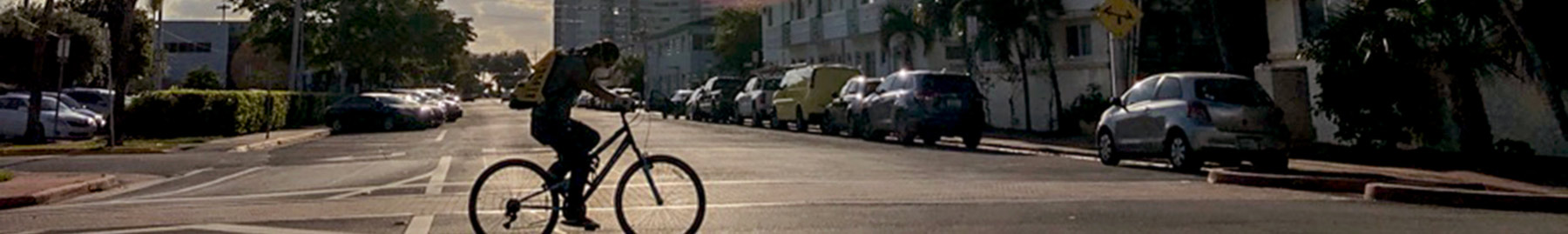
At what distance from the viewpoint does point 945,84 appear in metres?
22.0

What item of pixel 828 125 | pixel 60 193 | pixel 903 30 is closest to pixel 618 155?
pixel 60 193

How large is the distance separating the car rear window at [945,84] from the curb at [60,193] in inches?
491

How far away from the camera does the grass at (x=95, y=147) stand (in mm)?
21594

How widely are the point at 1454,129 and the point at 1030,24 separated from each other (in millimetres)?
13194

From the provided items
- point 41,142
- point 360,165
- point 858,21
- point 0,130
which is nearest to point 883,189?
point 360,165

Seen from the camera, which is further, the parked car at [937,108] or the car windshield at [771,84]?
the car windshield at [771,84]

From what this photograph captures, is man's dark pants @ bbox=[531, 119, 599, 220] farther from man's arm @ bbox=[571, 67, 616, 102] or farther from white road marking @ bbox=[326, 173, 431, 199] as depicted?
white road marking @ bbox=[326, 173, 431, 199]

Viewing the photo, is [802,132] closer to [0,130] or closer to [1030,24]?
[1030,24]

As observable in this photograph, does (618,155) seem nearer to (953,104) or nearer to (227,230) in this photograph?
(227,230)

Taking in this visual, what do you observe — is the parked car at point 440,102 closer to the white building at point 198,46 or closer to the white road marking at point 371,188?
the white road marking at point 371,188

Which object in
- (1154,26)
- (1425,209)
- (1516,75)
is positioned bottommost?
(1425,209)

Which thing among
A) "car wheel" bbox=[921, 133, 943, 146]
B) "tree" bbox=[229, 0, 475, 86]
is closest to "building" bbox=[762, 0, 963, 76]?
"car wheel" bbox=[921, 133, 943, 146]

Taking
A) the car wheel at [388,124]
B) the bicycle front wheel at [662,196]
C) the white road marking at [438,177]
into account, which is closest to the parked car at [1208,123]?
the white road marking at [438,177]

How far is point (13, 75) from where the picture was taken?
47906 mm
